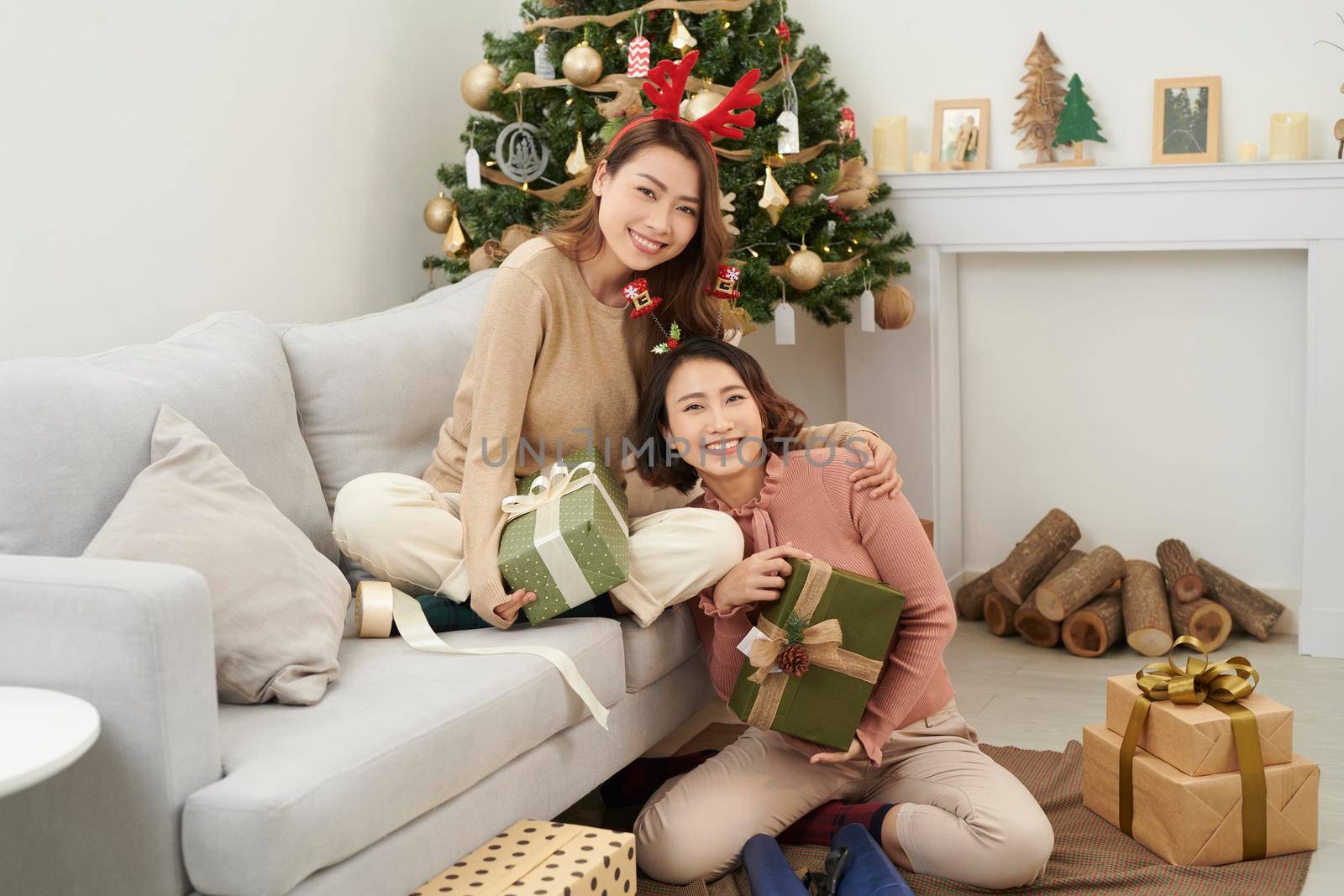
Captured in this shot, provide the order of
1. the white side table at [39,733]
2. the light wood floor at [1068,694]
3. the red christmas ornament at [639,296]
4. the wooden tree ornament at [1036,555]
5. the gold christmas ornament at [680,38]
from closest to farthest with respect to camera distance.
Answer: the white side table at [39,733] → the red christmas ornament at [639,296] → the light wood floor at [1068,694] → the gold christmas ornament at [680,38] → the wooden tree ornament at [1036,555]

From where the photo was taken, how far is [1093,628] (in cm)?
315

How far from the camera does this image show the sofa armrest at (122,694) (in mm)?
1385

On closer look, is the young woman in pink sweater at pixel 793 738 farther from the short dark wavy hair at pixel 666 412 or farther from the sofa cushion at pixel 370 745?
the sofa cushion at pixel 370 745

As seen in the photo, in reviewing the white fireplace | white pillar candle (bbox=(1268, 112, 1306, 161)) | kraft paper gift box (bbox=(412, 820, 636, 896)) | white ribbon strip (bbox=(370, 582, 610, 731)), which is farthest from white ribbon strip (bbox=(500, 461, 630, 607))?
white pillar candle (bbox=(1268, 112, 1306, 161))

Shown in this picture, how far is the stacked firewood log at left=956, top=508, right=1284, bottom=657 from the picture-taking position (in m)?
3.14

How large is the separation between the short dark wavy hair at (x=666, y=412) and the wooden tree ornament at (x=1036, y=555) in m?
1.32

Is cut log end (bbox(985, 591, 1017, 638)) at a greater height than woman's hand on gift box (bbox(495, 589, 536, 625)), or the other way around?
woman's hand on gift box (bbox(495, 589, 536, 625))

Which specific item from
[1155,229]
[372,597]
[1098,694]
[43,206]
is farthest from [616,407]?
[1155,229]

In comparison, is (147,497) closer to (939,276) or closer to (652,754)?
(652,754)

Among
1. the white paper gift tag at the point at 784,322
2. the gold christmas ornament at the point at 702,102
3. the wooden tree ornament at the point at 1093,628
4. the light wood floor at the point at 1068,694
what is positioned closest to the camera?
the light wood floor at the point at 1068,694

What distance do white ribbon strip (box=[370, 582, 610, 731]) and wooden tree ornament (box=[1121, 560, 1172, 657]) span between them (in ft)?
5.52

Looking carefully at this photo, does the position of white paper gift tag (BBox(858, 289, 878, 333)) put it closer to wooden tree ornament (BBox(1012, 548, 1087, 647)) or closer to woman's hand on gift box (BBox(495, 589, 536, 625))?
wooden tree ornament (BBox(1012, 548, 1087, 647))

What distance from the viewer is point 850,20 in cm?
346

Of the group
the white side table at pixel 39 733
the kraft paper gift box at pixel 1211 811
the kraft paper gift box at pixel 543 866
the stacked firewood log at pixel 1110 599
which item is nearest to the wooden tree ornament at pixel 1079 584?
the stacked firewood log at pixel 1110 599
